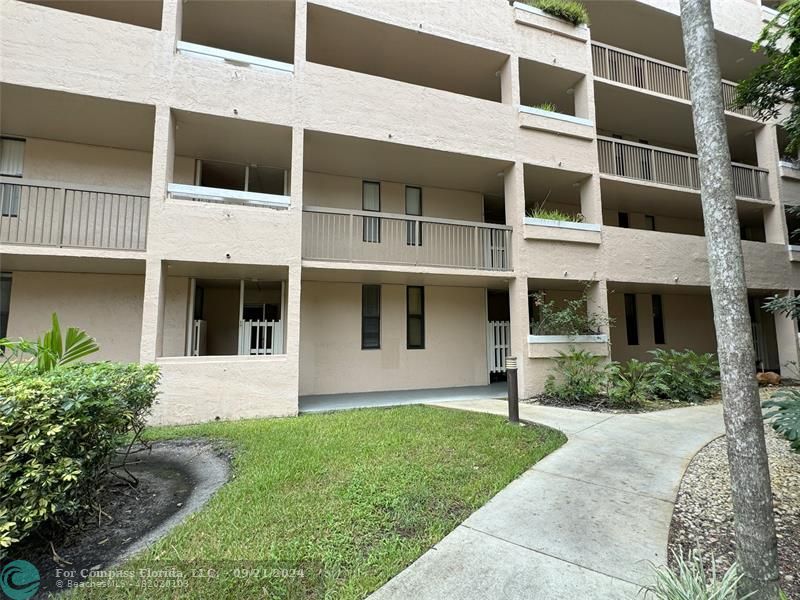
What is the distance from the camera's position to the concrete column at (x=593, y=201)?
10.4 m

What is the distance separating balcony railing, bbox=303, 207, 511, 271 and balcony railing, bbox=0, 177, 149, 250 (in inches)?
151

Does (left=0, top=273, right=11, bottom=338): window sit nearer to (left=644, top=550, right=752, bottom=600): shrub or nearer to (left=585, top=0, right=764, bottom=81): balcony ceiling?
(left=644, top=550, right=752, bottom=600): shrub

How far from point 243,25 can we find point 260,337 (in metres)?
7.38

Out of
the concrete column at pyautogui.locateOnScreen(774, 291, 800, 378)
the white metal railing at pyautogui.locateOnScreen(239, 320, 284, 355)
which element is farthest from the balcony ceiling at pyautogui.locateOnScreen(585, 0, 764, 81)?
the white metal railing at pyautogui.locateOnScreen(239, 320, 284, 355)

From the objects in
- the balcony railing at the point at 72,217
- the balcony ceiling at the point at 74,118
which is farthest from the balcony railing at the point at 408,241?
the balcony ceiling at the point at 74,118

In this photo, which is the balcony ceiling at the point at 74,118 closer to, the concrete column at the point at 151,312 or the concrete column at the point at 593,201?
the concrete column at the point at 151,312

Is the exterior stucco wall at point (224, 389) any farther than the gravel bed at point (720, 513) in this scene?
Yes

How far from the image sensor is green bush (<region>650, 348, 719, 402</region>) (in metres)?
9.16

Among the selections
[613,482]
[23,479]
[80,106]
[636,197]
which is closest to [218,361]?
[23,479]

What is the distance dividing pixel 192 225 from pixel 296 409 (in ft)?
13.7

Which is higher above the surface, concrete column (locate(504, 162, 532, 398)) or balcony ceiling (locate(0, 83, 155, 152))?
balcony ceiling (locate(0, 83, 155, 152))

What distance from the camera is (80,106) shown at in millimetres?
7297

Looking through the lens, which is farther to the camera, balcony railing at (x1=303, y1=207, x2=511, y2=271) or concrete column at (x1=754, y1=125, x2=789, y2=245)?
concrete column at (x1=754, y1=125, x2=789, y2=245)

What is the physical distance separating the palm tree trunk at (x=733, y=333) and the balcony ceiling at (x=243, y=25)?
8.86 m
